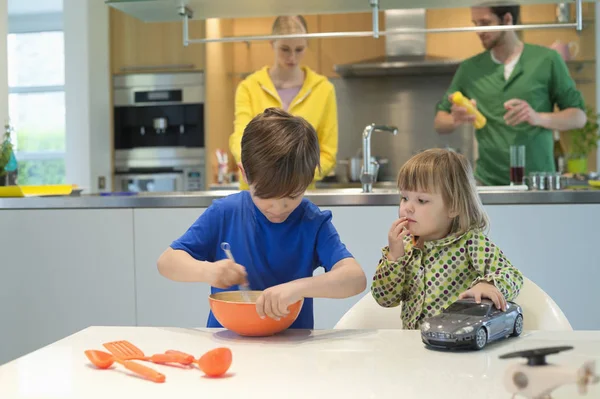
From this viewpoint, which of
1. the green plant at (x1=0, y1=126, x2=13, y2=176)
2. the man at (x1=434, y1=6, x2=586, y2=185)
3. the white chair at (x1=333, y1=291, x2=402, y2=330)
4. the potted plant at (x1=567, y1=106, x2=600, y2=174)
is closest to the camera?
the white chair at (x1=333, y1=291, x2=402, y2=330)

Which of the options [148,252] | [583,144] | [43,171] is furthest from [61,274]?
[43,171]

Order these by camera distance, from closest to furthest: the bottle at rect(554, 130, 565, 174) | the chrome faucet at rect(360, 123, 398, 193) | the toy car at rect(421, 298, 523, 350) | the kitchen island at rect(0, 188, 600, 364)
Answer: the toy car at rect(421, 298, 523, 350) < the kitchen island at rect(0, 188, 600, 364) < the chrome faucet at rect(360, 123, 398, 193) < the bottle at rect(554, 130, 565, 174)

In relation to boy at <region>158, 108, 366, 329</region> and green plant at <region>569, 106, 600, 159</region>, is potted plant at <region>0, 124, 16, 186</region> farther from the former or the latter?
green plant at <region>569, 106, 600, 159</region>

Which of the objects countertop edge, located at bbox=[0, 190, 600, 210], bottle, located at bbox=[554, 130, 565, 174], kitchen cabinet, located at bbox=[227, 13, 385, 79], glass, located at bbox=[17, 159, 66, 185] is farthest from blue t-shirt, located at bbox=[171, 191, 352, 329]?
glass, located at bbox=[17, 159, 66, 185]

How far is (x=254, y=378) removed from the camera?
0.93 meters

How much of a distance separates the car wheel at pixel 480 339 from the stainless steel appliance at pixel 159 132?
436cm

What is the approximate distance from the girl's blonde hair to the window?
5.72 m

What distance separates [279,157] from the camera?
130cm

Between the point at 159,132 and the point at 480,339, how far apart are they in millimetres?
4599

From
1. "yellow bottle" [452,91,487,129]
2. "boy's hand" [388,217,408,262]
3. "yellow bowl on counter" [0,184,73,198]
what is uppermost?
"yellow bottle" [452,91,487,129]

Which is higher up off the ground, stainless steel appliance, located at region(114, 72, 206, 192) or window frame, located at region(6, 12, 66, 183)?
window frame, located at region(6, 12, 66, 183)

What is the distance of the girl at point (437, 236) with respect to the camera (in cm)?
149

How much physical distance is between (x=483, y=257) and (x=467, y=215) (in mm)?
93

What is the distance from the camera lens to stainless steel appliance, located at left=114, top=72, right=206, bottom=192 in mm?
5355
